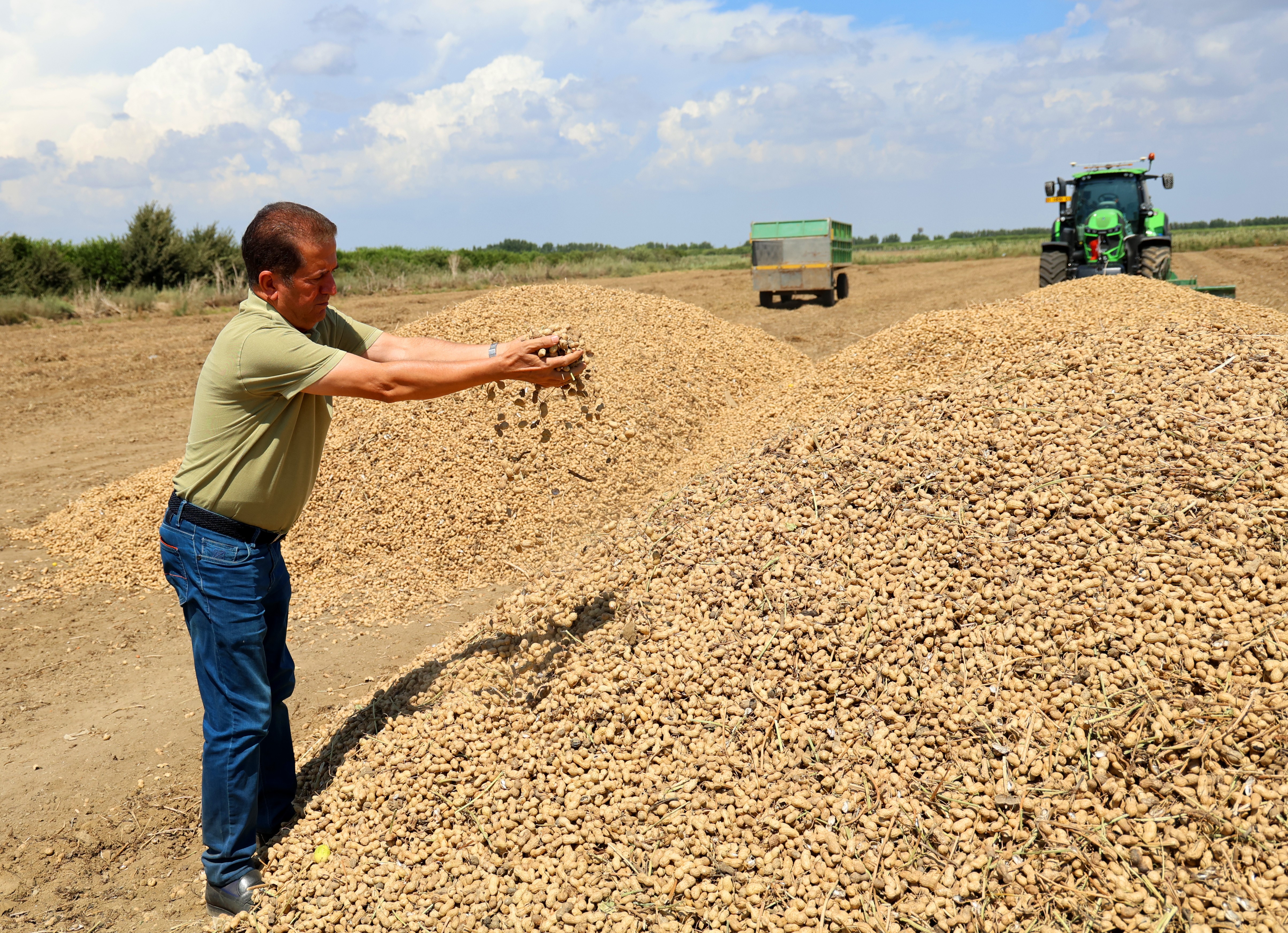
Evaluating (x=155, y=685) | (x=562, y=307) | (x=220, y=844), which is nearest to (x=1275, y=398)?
(x=220, y=844)

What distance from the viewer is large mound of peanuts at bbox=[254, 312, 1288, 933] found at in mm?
2074

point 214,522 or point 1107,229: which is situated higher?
point 1107,229

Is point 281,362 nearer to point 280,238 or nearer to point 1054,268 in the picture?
point 280,238

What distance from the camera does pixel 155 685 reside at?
13.7 ft

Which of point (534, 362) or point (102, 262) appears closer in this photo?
point (534, 362)

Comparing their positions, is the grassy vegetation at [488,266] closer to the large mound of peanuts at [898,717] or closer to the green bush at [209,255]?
the green bush at [209,255]

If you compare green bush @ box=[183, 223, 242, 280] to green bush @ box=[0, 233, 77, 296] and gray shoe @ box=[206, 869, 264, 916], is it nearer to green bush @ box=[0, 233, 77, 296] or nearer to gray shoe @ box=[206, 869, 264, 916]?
green bush @ box=[0, 233, 77, 296]

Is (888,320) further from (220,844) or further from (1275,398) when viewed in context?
(220,844)

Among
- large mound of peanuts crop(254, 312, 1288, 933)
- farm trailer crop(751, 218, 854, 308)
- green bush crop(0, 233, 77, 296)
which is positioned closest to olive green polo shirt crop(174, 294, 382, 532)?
large mound of peanuts crop(254, 312, 1288, 933)

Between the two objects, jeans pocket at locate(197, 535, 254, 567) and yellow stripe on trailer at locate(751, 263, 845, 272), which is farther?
yellow stripe on trailer at locate(751, 263, 845, 272)

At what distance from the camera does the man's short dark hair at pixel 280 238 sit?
2.36 metres

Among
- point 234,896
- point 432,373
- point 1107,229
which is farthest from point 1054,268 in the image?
point 234,896

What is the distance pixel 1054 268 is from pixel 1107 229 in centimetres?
84

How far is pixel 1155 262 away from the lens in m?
11.3
